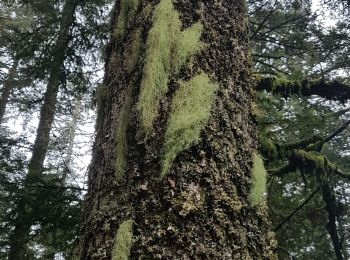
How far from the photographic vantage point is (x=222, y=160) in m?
1.55

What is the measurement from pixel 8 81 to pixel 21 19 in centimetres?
321

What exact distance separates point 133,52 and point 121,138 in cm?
46

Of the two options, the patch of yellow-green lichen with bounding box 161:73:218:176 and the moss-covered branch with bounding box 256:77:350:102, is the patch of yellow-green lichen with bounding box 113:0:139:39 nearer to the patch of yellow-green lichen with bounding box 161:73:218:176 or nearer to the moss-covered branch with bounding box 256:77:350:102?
the patch of yellow-green lichen with bounding box 161:73:218:176

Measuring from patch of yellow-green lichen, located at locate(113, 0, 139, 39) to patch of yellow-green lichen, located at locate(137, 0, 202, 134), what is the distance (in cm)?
18

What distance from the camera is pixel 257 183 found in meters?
1.63

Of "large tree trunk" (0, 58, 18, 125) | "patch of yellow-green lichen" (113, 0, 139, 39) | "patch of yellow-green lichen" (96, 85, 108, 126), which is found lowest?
"patch of yellow-green lichen" (96, 85, 108, 126)

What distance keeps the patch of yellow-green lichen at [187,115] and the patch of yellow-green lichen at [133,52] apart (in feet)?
0.95

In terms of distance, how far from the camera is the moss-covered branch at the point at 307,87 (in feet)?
12.6

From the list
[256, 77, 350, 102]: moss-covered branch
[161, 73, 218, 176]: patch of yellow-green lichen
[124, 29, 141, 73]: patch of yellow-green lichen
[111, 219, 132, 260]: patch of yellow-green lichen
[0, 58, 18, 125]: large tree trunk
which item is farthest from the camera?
[0, 58, 18, 125]: large tree trunk

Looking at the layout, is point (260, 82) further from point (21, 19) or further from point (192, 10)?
point (21, 19)

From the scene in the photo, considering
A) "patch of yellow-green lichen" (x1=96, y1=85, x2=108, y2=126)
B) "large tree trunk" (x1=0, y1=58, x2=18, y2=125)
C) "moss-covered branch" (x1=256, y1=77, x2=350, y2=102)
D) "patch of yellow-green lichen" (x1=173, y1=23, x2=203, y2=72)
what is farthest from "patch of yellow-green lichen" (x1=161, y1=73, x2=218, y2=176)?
"large tree trunk" (x1=0, y1=58, x2=18, y2=125)

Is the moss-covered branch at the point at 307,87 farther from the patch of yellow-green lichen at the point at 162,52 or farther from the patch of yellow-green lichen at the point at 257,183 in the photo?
the patch of yellow-green lichen at the point at 257,183

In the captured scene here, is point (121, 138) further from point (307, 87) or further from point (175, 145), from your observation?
point (307, 87)

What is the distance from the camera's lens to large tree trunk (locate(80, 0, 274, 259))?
4.58 feet
